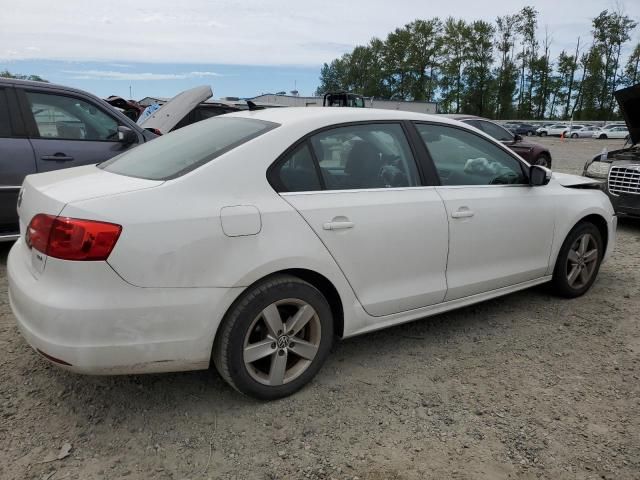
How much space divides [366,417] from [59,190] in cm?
188

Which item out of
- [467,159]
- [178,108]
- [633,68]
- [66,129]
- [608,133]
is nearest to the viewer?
[467,159]

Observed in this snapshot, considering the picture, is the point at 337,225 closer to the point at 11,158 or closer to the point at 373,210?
the point at 373,210

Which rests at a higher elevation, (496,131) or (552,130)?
(496,131)

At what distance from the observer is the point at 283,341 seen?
269 centimetres

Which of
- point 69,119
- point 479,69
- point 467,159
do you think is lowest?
point 467,159

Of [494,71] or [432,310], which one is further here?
[494,71]

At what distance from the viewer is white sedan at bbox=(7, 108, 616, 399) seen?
2.26 metres

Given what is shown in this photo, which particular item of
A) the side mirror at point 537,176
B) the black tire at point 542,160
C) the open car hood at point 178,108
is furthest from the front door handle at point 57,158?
the black tire at point 542,160

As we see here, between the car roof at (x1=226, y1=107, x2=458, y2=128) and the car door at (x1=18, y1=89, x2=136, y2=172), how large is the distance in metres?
2.40

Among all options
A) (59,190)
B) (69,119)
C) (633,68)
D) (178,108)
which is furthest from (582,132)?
(59,190)

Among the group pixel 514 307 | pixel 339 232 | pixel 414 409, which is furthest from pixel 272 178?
pixel 514 307

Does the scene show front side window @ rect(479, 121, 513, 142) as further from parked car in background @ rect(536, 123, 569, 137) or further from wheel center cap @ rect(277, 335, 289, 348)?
parked car in background @ rect(536, 123, 569, 137)

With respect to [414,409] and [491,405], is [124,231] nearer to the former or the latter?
[414,409]

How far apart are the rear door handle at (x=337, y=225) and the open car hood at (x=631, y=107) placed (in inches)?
221
